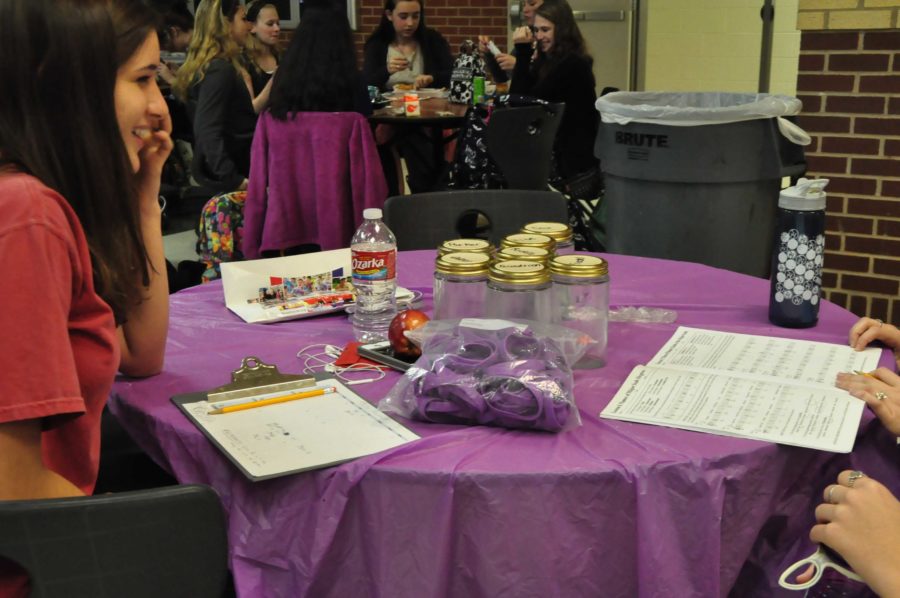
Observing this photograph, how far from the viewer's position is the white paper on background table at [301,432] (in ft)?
3.67

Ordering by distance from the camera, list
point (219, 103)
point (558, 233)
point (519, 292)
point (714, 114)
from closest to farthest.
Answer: point (519, 292) → point (558, 233) → point (714, 114) → point (219, 103)

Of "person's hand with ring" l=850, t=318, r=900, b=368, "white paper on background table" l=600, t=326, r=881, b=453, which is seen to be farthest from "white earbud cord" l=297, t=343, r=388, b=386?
"person's hand with ring" l=850, t=318, r=900, b=368

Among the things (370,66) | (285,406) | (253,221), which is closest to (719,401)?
(285,406)

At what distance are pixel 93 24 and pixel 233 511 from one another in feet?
2.01

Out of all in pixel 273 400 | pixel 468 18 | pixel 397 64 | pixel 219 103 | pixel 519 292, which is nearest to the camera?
pixel 273 400

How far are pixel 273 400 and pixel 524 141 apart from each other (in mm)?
3103

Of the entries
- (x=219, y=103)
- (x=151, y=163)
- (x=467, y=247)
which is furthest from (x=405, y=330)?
(x=219, y=103)

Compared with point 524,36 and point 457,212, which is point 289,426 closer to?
point 457,212

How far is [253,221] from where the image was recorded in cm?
426

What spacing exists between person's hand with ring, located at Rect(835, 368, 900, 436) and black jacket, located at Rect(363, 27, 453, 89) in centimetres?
508

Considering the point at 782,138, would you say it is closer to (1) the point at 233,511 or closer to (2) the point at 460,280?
(2) the point at 460,280

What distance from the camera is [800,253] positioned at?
1587mm

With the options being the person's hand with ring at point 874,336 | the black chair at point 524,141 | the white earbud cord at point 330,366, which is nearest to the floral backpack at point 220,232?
the black chair at point 524,141

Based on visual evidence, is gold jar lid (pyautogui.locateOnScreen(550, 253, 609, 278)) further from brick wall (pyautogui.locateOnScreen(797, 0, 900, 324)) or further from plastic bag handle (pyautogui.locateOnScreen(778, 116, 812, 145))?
brick wall (pyautogui.locateOnScreen(797, 0, 900, 324))
